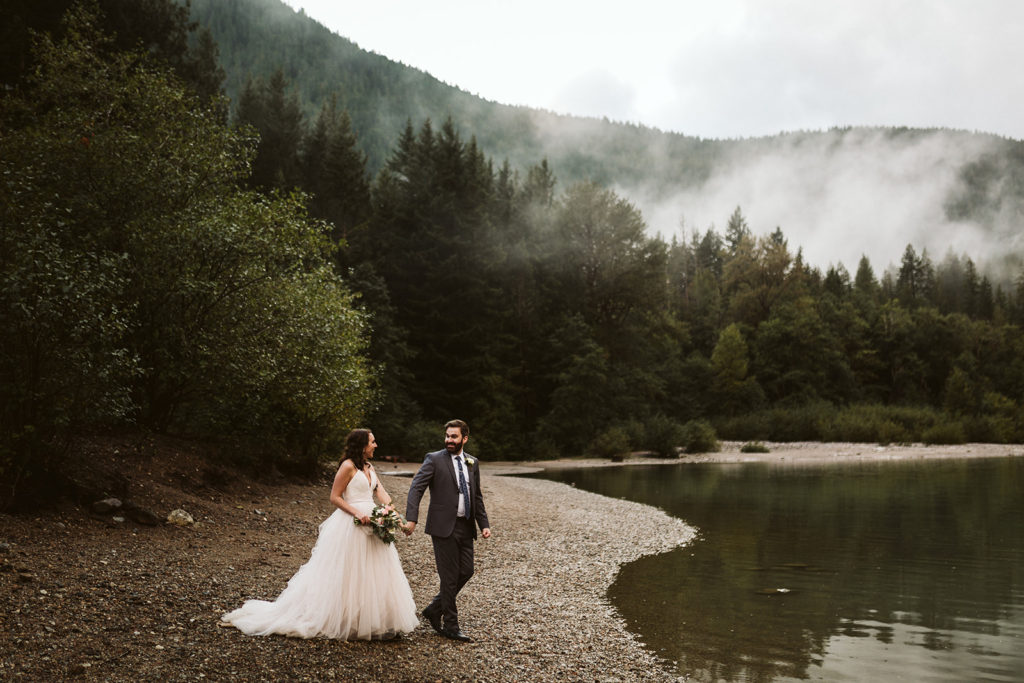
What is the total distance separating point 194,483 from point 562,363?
3921cm

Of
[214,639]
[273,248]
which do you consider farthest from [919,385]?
[214,639]

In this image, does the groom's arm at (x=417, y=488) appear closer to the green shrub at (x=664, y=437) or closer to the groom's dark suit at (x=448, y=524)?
the groom's dark suit at (x=448, y=524)

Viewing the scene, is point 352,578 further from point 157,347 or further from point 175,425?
point 175,425

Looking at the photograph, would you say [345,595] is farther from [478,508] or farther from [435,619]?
[478,508]

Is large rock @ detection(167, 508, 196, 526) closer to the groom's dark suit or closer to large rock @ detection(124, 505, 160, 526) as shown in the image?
large rock @ detection(124, 505, 160, 526)

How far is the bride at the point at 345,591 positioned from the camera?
7527 millimetres

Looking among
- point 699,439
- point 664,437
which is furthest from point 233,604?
point 699,439

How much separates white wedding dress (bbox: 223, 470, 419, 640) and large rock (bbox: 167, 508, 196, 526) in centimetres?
516

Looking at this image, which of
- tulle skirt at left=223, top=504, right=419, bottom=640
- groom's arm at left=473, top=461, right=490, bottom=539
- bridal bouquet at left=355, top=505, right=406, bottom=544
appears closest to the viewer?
tulle skirt at left=223, top=504, right=419, bottom=640

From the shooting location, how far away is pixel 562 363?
52625 mm

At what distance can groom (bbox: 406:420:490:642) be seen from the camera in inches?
318

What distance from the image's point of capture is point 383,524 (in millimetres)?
7824

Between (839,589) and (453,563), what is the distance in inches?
313

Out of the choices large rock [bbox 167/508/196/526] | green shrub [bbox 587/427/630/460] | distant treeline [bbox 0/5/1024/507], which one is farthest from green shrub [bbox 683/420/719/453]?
large rock [bbox 167/508/196/526]
